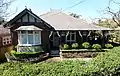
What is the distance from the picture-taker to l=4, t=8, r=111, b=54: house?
878 inches

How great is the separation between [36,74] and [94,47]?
16199 millimetres

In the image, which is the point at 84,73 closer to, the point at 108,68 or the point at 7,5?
the point at 108,68

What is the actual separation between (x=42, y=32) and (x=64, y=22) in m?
3.77

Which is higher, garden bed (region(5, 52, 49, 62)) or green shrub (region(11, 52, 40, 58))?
green shrub (region(11, 52, 40, 58))

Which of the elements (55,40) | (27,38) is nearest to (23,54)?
(27,38)

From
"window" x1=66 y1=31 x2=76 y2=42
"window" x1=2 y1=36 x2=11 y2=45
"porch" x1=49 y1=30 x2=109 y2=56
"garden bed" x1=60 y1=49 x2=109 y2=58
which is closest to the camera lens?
"garden bed" x1=60 y1=49 x2=109 y2=58

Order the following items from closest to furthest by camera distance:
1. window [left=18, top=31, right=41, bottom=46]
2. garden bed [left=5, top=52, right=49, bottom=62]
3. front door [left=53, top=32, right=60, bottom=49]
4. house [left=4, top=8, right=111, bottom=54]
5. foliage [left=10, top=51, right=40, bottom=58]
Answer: garden bed [left=5, top=52, right=49, bottom=62], foliage [left=10, top=51, right=40, bottom=58], house [left=4, top=8, right=111, bottom=54], window [left=18, top=31, right=41, bottom=46], front door [left=53, top=32, right=60, bottom=49]

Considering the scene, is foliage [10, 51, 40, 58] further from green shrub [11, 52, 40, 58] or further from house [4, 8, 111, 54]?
house [4, 8, 111, 54]

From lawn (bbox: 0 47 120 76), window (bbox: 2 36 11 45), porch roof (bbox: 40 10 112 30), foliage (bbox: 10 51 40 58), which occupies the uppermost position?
porch roof (bbox: 40 10 112 30)

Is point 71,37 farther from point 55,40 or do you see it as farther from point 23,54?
point 23,54

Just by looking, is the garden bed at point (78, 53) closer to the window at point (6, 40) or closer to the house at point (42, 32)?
the house at point (42, 32)

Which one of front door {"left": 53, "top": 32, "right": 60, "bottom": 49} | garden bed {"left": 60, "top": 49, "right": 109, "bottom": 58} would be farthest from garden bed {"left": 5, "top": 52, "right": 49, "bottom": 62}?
front door {"left": 53, "top": 32, "right": 60, "bottom": 49}

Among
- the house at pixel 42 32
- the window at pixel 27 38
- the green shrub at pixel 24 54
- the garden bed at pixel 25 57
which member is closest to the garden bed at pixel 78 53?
the house at pixel 42 32

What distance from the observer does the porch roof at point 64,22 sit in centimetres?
2367
